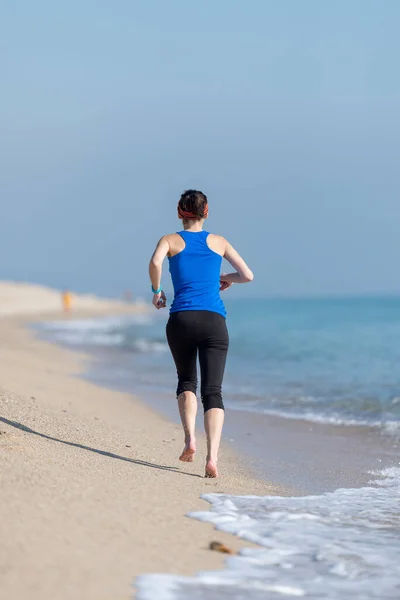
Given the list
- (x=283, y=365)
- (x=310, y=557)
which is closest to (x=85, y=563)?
(x=310, y=557)

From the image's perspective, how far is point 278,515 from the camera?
456cm

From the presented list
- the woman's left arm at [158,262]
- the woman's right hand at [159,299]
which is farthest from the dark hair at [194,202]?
the woman's right hand at [159,299]

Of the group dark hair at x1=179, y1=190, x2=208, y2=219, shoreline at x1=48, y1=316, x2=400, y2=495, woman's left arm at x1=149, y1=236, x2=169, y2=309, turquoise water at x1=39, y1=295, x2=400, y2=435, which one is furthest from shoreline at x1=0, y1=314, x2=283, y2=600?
turquoise water at x1=39, y1=295, x2=400, y2=435

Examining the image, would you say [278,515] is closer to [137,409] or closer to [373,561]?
[373,561]

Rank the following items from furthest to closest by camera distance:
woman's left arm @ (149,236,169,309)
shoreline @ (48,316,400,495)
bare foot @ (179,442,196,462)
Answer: shoreline @ (48,316,400,495)
bare foot @ (179,442,196,462)
woman's left arm @ (149,236,169,309)

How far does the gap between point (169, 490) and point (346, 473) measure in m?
2.16

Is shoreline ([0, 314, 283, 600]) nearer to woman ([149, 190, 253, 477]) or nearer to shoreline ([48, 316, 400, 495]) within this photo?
shoreline ([48, 316, 400, 495])

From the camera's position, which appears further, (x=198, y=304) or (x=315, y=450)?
(x=315, y=450)

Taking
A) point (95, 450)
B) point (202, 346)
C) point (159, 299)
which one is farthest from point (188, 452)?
point (159, 299)

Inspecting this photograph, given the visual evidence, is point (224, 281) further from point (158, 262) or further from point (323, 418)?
point (323, 418)

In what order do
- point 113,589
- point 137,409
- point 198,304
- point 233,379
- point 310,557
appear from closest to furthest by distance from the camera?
1. point 113,589
2. point 310,557
3. point 198,304
4. point 137,409
5. point 233,379

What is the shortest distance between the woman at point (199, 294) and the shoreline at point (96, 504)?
0.62 metres

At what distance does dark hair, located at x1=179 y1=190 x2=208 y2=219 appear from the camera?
5590 mm

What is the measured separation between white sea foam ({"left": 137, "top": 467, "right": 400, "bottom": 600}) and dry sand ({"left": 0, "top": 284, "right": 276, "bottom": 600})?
0.13 m
